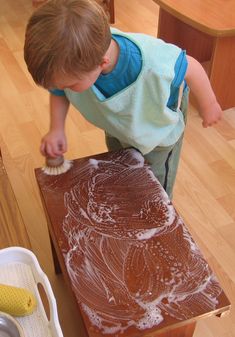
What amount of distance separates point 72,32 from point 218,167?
958 mm

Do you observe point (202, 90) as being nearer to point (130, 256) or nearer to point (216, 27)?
point (130, 256)

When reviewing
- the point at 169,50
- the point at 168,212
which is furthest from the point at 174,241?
the point at 169,50

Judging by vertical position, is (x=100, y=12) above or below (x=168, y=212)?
above

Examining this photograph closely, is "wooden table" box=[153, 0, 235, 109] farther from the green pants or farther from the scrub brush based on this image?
the scrub brush

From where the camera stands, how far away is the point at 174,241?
2.21 ft

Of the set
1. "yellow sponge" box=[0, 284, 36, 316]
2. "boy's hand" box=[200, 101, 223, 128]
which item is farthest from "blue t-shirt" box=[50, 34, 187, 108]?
"yellow sponge" box=[0, 284, 36, 316]

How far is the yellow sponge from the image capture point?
50cm

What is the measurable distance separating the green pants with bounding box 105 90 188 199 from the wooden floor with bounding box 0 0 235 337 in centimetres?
25

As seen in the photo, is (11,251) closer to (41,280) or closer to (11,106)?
(41,280)

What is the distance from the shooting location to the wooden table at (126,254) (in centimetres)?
59

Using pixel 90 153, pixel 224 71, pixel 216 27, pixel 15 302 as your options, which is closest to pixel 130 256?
pixel 15 302

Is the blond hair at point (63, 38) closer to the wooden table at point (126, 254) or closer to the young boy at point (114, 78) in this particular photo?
the young boy at point (114, 78)

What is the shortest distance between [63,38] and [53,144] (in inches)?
13.3

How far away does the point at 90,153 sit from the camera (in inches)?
57.4
